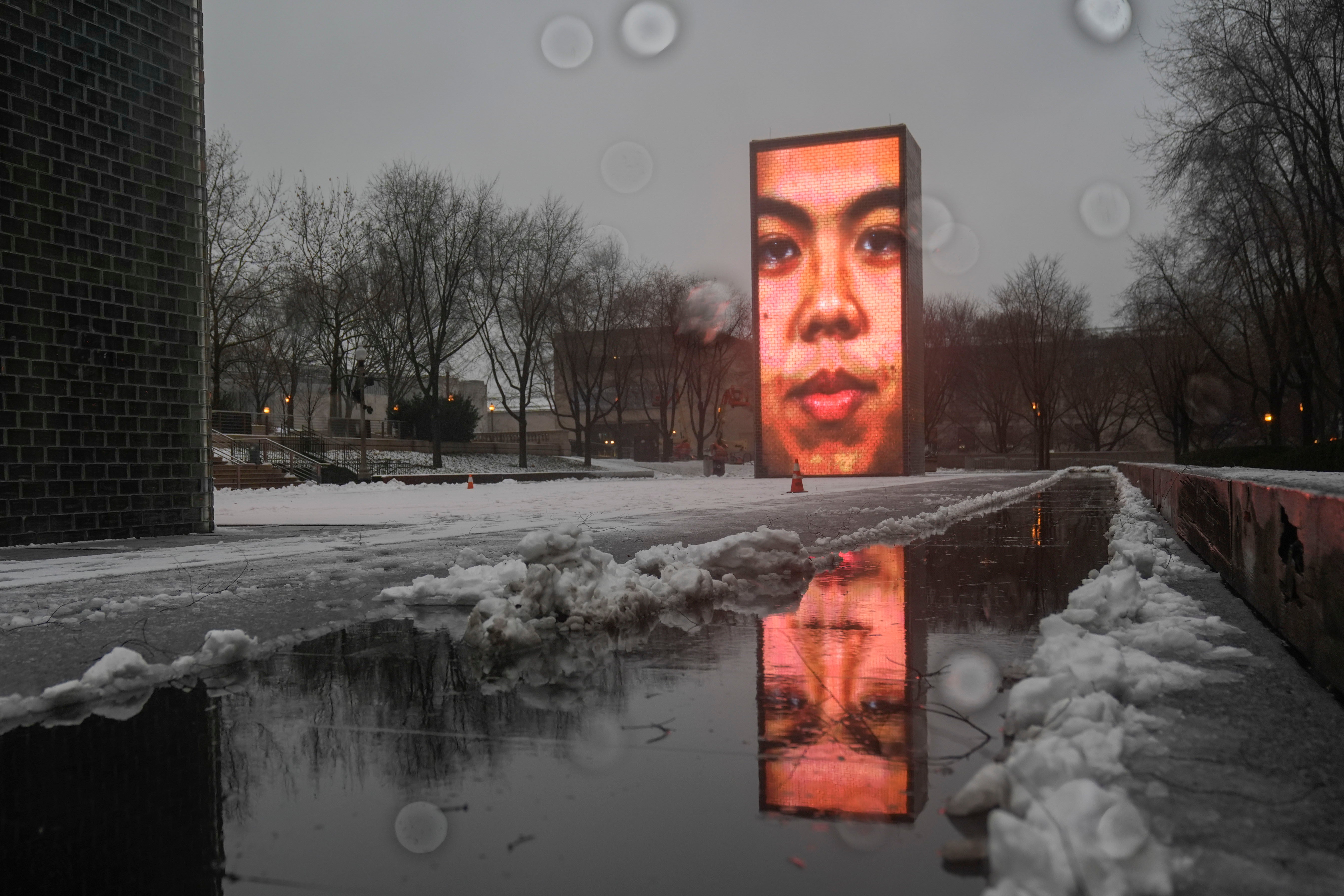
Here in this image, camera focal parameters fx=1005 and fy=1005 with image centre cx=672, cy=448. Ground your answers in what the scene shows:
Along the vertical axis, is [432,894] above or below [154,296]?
below

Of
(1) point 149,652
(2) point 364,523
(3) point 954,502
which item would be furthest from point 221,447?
(1) point 149,652

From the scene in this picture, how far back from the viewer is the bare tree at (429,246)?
41.5 meters

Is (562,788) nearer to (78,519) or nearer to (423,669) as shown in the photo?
(423,669)

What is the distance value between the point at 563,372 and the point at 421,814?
54.4 m

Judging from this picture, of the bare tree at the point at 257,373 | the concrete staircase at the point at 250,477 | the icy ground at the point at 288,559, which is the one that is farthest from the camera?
the bare tree at the point at 257,373

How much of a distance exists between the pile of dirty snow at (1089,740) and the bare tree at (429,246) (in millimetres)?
38160

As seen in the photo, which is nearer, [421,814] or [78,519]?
[421,814]

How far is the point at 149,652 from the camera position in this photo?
429 centimetres

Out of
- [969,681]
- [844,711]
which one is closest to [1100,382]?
[969,681]

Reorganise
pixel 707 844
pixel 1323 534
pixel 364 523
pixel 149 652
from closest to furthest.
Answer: pixel 707 844
pixel 1323 534
pixel 149 652
pixel 364 523

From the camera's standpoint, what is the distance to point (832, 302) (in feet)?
128

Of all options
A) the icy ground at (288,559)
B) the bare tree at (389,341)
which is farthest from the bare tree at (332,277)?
the icy ground at (288,559)

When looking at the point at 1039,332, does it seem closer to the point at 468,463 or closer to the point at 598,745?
the point at 468,463

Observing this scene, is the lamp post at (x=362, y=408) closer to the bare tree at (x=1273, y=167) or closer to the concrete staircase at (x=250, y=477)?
the concrete staircase at (x=250, y=477)
